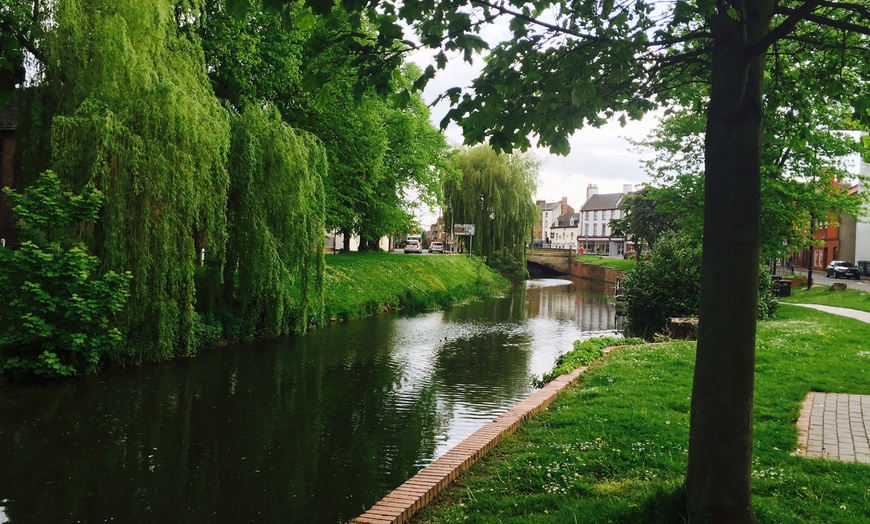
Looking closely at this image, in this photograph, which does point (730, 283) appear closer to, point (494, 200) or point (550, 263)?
point (494, 200)

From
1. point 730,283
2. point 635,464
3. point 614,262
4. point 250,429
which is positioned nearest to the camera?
point 730,283

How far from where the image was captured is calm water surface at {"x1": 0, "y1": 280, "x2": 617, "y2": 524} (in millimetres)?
7129

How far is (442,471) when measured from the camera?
5875 mm

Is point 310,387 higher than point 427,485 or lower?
lower

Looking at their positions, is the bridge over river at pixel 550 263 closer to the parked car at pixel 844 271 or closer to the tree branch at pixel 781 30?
the parked car at pixel 844 271

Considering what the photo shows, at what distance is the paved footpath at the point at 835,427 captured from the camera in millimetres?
6012

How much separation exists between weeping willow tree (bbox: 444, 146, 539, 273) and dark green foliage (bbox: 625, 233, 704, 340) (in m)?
24.3

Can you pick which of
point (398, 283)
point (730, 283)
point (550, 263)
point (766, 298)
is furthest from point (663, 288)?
point (550, 263)

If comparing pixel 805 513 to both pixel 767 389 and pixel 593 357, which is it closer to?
pixel 767 389

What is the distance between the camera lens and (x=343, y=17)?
4.62 metres

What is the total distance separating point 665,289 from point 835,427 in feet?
43.5

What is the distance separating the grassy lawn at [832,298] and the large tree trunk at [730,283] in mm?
21125

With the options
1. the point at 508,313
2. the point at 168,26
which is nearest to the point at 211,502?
the point at 168,26

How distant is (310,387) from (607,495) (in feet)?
28.6
